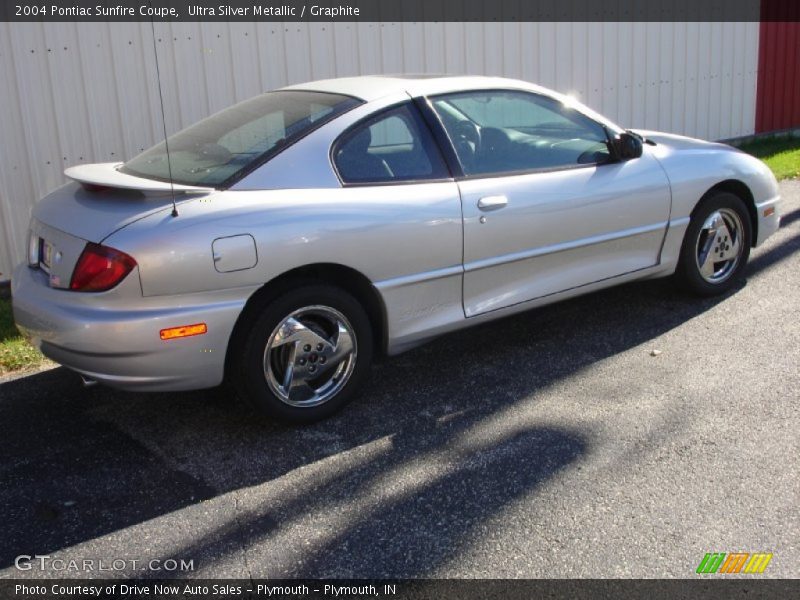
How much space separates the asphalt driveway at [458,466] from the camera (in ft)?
10.4

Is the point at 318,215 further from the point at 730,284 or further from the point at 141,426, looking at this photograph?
the point at 730,284

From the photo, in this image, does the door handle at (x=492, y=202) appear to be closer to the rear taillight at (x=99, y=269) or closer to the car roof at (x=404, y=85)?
the car roof at (x=404, y=85)

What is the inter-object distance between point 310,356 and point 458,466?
0.89 m

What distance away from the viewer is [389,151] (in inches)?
175

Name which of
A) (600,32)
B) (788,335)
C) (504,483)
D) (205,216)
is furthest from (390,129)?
(600,32)

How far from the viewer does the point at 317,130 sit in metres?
4.23

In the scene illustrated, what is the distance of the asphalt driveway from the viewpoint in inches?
125

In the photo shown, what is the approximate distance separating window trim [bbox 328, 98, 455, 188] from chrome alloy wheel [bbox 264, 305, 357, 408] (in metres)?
0.65

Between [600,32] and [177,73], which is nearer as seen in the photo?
[177,73]

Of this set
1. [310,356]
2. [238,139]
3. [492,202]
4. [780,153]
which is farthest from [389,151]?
[780,153]

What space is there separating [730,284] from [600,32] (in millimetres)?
5164

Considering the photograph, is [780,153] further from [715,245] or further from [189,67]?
[189,67]

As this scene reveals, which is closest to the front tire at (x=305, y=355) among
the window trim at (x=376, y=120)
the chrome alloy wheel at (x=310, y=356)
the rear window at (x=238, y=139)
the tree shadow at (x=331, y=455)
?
the chrome alloy wheel at (x=310, y=356)

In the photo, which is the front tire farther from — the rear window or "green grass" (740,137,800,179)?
"green grass" (740,137,800,179)
